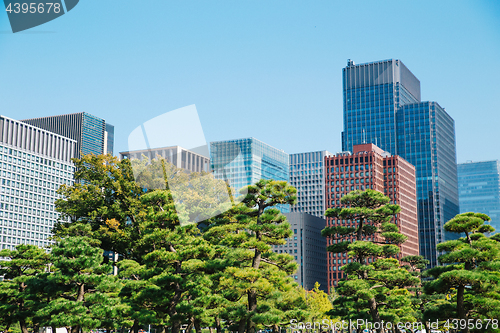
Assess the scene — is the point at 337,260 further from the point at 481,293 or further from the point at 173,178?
the point at 481,293

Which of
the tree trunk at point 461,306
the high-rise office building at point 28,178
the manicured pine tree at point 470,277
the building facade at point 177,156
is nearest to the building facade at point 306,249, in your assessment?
the high-rise office building at point 28,178

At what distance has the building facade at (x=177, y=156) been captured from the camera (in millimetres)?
29358

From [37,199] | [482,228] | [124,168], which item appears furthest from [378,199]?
[37,199]

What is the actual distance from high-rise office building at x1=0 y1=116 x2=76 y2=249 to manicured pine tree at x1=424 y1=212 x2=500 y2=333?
144922mm

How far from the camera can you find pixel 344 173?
16512cm

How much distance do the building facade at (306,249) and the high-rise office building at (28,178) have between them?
2767 inches

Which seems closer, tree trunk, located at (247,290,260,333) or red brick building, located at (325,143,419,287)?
tree trunk, located at (247,290,260,333)

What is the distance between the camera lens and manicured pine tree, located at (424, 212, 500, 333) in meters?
28.3

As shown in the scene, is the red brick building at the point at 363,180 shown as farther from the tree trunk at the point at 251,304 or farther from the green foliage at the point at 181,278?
the tree trunk at the point at 251,304

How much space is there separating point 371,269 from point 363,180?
425 feet

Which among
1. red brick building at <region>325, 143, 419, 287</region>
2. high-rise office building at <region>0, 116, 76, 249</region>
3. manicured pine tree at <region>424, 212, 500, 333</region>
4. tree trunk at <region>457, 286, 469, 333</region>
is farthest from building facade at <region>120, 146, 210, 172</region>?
Answer: high-rise office building at <region>0, 116, 76, 249</region>

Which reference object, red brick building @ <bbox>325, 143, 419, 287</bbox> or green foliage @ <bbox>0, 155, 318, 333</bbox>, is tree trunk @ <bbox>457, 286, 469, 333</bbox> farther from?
red brick building @ <bbox>325, 143, 419, 287</bbox>

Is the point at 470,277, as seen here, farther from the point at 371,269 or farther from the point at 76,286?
the point at 76,286

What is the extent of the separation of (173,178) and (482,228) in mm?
23633
